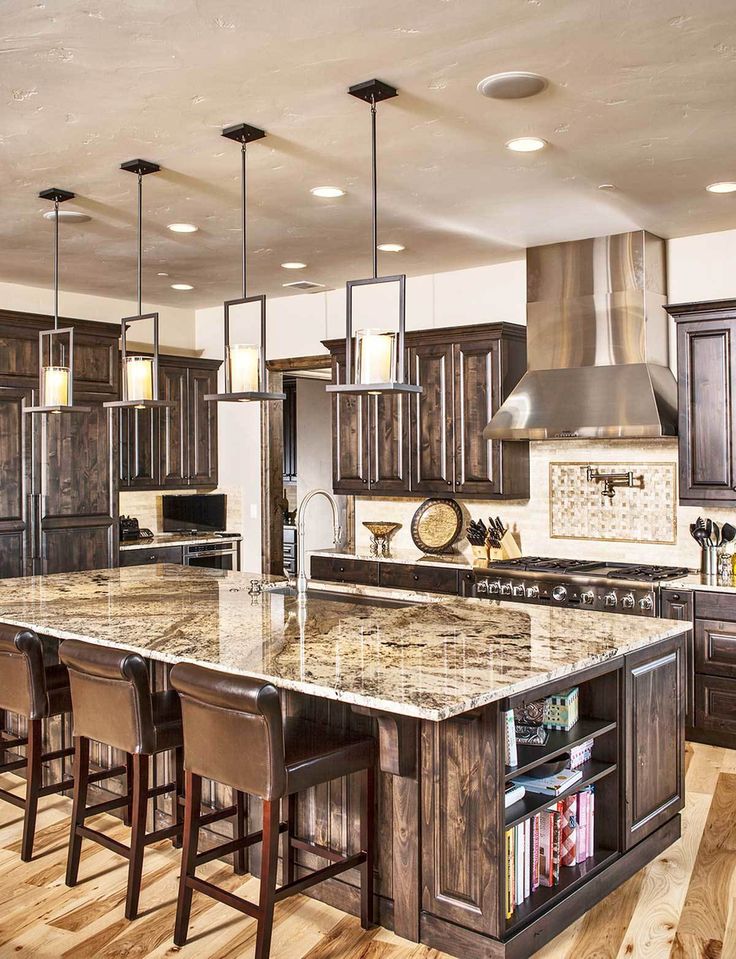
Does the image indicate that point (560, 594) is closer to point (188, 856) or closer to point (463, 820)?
point (463, 820)

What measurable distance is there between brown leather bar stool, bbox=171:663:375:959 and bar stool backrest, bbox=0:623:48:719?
0.86 meters

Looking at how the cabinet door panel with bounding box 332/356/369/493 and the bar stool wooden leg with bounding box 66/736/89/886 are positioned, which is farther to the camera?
the cabinet door panel with bounding box 332/356/369/493

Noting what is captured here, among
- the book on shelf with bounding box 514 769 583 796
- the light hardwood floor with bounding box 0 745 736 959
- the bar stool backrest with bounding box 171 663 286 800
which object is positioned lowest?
the light hardwood floor with bounding box 0 745 736 959

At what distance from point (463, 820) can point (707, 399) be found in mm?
3356

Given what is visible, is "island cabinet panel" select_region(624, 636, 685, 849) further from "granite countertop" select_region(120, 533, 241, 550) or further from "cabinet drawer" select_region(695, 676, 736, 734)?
"granite countertop" select_region(120, 533, 241, 550)

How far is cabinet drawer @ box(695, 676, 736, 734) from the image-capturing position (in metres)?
5.02

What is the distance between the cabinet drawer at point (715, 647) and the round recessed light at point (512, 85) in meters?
3.03

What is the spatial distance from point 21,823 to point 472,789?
7.18ft

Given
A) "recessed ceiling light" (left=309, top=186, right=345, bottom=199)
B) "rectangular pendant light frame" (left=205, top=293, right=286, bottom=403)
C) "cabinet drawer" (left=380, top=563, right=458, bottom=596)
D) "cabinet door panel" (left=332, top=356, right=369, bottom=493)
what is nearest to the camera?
"rectangular pendant light frame" (left=205, top=293, right=286, bottom=403)

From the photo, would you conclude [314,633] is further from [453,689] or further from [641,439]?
[641,439]

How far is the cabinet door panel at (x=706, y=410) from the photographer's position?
5.23 meters

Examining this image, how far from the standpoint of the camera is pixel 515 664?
288 cm

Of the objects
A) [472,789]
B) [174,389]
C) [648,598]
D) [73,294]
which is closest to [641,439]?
[648,598]

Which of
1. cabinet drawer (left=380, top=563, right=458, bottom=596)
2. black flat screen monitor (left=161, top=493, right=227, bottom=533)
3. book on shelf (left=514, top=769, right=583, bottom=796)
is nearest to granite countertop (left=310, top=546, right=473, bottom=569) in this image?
cabinet drawer (left=380, top=563, right=458, bottom=596)
